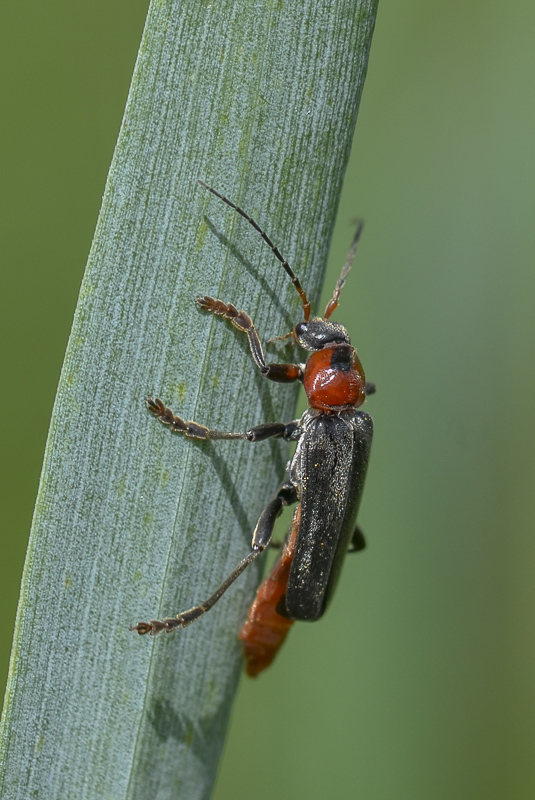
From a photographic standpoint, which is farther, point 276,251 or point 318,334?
point 318,334

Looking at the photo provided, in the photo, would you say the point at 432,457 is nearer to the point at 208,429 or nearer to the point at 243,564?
the point at 243,564

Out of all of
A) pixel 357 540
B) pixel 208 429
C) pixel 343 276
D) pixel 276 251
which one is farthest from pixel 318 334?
pixel 357 540

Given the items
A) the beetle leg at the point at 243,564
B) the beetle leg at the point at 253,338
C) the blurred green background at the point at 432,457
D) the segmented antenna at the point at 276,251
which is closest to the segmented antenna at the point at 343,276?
the blurred green background at the point at 432,457

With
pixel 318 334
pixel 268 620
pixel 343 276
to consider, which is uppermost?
pixel 343 276

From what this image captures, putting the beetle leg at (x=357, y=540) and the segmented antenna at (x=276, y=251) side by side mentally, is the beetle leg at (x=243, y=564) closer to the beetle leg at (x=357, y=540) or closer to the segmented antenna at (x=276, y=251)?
the beetle leg at (x=357, y=540)

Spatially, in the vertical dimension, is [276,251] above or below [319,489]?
above

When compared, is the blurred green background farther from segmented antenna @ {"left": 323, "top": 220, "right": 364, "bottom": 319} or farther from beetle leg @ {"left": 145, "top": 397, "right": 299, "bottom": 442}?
beetle leg @ {"left": 145, "top": 397, "right": 299, "bottom": 442}

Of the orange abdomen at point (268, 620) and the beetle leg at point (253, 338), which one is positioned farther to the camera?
the orange abdomen at point (268, 620)
